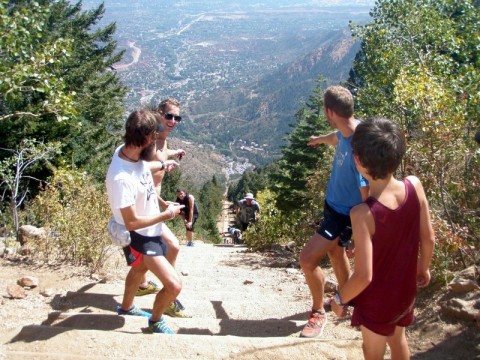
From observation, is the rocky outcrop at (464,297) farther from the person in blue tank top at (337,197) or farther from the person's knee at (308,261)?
the person's knee at (308,261)

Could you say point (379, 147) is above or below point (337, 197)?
above

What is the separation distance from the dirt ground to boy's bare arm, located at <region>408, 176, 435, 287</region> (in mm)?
989

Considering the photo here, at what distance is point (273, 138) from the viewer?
652 feet

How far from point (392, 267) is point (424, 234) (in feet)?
0.85

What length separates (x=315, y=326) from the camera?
370cm

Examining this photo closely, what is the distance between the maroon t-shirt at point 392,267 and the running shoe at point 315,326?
123 centimetres

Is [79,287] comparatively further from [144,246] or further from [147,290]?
[144,246]

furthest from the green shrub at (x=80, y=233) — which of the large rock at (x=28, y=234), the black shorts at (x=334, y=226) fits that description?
the black shorts at (x=334, y=226)

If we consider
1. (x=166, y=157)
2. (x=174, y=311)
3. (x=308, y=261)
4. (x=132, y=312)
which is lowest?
(x=174, y=311)

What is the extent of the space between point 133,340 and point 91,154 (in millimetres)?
20413

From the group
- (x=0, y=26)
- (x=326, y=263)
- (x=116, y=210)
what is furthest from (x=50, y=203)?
(x=326, y=263)

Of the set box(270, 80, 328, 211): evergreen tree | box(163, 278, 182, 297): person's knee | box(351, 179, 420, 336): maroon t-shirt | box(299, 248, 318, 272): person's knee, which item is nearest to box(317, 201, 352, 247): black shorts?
box(299, 248, 318, 272): person's knee

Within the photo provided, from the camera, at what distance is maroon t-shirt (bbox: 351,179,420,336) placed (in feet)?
7.63

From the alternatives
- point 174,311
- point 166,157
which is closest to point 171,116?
point 166,157
